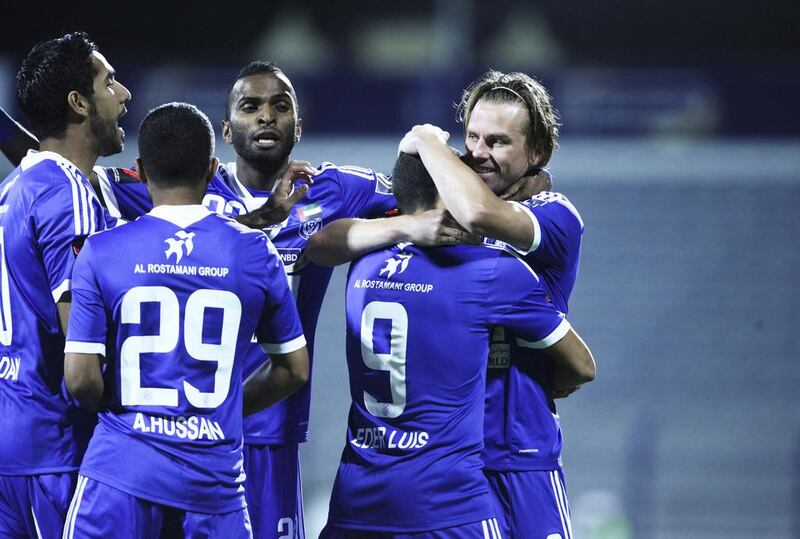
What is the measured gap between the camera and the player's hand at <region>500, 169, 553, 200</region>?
4.04m

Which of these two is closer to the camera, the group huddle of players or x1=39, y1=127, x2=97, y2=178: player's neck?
the group huddle of players

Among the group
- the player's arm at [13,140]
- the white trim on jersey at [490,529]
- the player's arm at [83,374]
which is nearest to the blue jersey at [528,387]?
the white trim on jersey at [490,529]

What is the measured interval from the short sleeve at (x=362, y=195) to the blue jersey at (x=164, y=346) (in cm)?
130

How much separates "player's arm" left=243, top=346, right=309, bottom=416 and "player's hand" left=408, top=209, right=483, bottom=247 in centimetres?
54

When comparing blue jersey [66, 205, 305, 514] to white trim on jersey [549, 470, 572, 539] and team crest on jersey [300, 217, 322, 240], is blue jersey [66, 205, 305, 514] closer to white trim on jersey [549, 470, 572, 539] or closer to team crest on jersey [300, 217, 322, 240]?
team crest on jersey [300, 217, 322, 240]

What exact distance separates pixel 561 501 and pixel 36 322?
1.92 meters

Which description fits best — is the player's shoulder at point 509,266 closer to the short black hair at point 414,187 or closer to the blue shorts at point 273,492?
the short black hair at point 414,187

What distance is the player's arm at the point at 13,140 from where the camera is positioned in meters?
4.23

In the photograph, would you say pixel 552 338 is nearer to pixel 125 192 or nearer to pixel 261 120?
pixel 261 120

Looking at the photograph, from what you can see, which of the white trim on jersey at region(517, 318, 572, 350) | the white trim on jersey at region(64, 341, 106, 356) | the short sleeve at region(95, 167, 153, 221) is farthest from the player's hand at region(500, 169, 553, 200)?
the white trim on jersey at region(64, 341, 106, 356)

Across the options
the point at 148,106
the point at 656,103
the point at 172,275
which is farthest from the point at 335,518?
the point at 656,103

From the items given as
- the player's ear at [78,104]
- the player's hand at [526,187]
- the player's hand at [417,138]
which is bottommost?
the player's hand at [526,187]

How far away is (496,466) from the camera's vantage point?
12.4ft

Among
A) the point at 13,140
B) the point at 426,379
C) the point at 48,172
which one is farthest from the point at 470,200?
the point at 13,140
